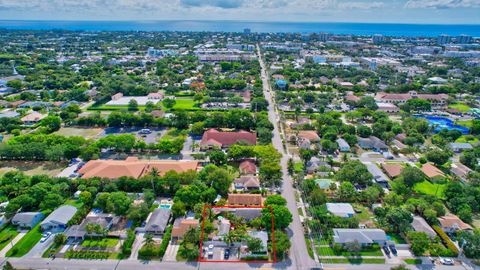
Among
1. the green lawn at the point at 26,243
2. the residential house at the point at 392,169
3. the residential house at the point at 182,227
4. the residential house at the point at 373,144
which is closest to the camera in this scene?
the green lawn at the point at 26,243

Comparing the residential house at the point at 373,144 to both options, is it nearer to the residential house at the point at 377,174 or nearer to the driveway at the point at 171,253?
the residential house at the point at 377,174

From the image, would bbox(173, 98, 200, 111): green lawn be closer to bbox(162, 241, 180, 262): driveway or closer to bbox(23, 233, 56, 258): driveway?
bbox(23, 233, 56, 258): driveway

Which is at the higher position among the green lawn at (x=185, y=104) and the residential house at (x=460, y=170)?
the green lawn at (x=185, y=104)

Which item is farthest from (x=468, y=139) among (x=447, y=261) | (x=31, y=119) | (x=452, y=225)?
(x=31, y=119)

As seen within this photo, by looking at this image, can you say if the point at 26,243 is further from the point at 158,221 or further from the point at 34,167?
the point at 34,167

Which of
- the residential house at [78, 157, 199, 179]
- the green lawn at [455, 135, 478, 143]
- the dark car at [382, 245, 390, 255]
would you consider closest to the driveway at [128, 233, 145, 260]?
the residential house at [78, 157, 199, 179]

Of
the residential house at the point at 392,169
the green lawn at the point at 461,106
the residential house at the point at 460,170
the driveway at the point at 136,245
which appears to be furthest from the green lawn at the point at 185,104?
the green lawn at the point at 461,106

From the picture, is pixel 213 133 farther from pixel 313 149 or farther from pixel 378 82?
pixel 378 82

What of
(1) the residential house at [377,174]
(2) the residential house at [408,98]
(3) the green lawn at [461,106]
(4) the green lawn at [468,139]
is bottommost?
(1) the residential house at [377,174]
